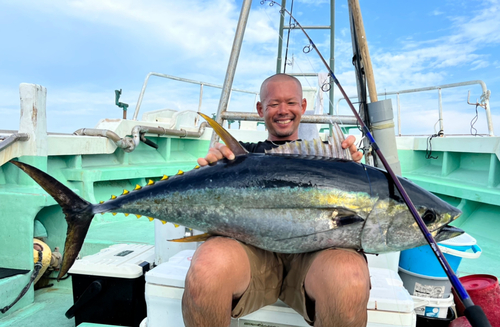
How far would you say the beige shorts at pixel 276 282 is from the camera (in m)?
1.27

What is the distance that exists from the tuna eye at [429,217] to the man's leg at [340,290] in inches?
12.8

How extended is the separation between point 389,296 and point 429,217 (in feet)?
1.32

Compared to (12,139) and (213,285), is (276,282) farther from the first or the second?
(12,139)

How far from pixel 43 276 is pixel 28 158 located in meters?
1.19

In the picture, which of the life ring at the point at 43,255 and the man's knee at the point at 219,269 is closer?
the man's knee at the point at 219,269

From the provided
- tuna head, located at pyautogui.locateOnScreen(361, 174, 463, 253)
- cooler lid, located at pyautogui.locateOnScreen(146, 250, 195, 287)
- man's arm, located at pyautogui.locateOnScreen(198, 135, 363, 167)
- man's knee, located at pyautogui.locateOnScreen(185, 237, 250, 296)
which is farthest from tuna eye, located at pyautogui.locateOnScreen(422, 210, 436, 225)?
cooler lid, located at pyautogui.locateOnScreen(146, 250, 195, 287)

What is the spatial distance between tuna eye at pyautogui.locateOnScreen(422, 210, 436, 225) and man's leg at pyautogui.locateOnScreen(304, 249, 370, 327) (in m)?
0.33

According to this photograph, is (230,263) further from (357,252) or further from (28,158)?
(28,158)

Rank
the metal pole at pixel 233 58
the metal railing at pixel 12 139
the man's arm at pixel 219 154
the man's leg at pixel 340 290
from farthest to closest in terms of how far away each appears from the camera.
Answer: the metal railing at pixel 12 139 < the metal pole at pixel 233 58 < the man's arm at pixel 219 154 < the man's leg at pixel 340 290

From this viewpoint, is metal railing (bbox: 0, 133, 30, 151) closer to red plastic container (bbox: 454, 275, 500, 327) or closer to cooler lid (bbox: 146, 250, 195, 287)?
cooler lid (bbox: 146, 250, 195, 287)

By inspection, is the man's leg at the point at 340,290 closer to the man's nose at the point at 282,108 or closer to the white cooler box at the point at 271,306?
the white cooler box at the point at 271,306

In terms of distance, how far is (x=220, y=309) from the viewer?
1160 millimetres

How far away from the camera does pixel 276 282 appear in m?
1.42

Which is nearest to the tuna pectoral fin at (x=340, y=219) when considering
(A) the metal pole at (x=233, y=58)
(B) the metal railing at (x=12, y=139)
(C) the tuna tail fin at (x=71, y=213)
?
(C) the tuna tail fin at (x=71, y=213)
